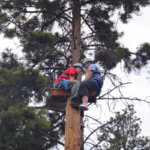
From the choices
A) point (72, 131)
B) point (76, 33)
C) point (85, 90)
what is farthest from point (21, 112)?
point (76, 33)

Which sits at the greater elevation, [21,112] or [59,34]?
[59,34]

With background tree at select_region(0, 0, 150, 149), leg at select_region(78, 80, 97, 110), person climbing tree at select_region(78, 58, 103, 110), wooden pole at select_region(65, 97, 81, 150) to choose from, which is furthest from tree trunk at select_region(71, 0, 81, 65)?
wooden pole at select_region(65, 97, 81, 150)

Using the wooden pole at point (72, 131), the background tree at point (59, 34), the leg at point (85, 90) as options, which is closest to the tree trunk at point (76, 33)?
the background tree at point (59, 34)

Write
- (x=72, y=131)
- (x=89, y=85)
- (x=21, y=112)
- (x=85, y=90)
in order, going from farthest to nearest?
(x=21, y=112) → (x=89, y=85) → (x=85, y=90) → (x=72, y=131)

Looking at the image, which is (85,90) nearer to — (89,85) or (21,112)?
(89,85)

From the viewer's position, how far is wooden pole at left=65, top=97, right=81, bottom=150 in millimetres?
5230

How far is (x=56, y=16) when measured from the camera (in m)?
8.60

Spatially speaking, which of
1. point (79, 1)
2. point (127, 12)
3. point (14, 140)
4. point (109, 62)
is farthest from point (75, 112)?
point (127, 12)

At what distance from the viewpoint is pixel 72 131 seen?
533 centimetres

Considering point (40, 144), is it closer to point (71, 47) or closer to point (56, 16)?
point (71, 47)

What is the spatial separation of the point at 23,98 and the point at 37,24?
3.29 meters

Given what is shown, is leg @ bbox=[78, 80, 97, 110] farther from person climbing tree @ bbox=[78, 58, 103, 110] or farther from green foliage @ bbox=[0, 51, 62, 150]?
green foliage @ bbox=[0, 51, 62, 150]

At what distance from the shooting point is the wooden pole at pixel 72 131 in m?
5.23

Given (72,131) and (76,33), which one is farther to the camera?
(76,33)
